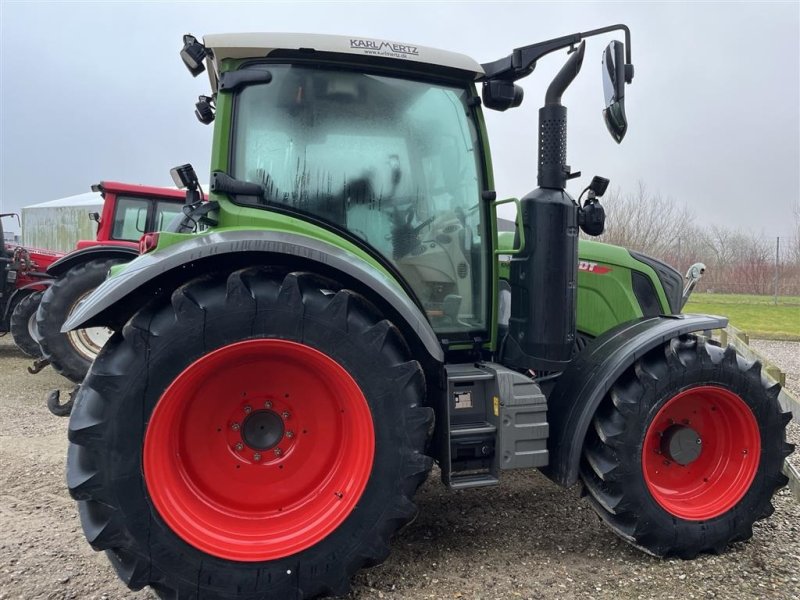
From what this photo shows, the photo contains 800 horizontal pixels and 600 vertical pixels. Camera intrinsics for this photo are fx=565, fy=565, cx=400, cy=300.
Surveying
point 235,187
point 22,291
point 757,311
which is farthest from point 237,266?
point 757,311

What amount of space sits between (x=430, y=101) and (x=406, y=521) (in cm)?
202

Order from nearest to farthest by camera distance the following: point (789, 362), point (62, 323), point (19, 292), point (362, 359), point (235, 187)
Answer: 1. point (362, 359)
2. point (235, 187)
3. point (62, 323)
4. point (19, 292)
5. point (789, 362)

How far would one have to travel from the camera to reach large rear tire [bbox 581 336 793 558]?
2.72 meters

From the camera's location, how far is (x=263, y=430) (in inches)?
98.0

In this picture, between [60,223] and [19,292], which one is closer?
[19,292]

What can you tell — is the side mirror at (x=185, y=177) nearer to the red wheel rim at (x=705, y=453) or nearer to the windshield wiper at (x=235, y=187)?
the windshield wiper at (x=235, y=187)

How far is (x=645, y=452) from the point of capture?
2.87 meters

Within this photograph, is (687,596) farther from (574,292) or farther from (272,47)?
(272,47)

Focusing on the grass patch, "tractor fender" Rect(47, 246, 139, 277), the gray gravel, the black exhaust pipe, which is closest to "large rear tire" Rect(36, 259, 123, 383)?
"tractor fender" Rect(47, 246, 139, 277)

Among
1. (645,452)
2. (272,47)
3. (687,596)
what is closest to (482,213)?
(272,47)

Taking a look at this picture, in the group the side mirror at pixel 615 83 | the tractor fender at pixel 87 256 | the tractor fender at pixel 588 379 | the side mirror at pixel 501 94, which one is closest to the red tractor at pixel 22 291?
the tractor fender at pixel 87 256

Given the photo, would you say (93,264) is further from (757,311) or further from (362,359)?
(757,311)

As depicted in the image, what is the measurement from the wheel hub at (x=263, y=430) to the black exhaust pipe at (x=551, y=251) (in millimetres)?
1317

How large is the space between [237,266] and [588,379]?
1.77 meters
